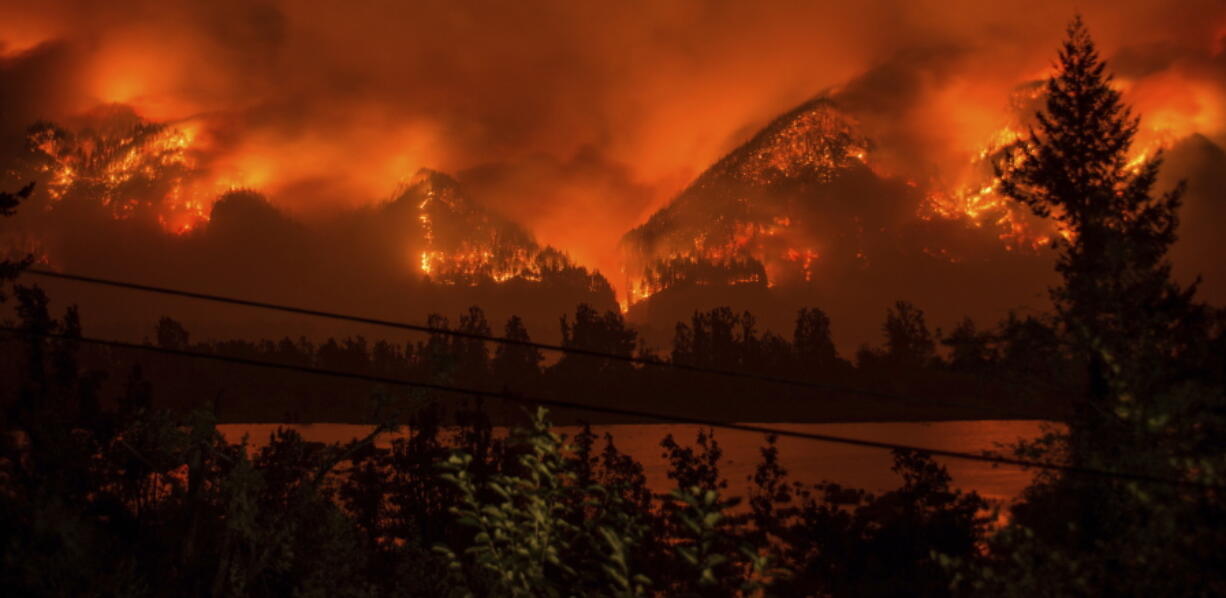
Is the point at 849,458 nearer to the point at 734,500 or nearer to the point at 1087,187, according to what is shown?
the point at 1087,187

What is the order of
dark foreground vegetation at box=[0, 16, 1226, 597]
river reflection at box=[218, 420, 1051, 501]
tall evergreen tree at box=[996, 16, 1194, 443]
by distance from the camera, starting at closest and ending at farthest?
dark foreground vegetation at box=[0, 16, 1226, 597] < tall evergreen tree at box=[996, 16, 1194, 443] < river reflection at box=[218, 420, 1051, 501]

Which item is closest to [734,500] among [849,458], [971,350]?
[971,350]

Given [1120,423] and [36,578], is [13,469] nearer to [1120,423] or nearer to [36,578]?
[36,578]

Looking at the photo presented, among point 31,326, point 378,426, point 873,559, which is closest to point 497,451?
point 873,559

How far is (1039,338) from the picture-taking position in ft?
100

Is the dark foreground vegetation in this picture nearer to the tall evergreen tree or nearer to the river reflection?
the tall evergreen tree

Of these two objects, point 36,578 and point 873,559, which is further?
point 873,559

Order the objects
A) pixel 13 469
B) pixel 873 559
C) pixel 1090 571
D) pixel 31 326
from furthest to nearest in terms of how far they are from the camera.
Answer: pixel 873 559 → pixel 31 326 → pixel 13 469 → pixel 1090 571

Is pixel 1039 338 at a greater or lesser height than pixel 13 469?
greater

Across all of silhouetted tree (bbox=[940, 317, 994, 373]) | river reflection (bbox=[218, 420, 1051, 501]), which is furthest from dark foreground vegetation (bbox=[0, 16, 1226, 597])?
river reflection (bbox=[218, 420, 1051, 501])

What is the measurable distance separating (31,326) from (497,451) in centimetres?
3479

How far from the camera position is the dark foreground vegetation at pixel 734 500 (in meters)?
11.4

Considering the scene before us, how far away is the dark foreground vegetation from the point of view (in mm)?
11414

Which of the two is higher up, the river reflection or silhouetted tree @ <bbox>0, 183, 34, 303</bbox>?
silhouetted tree @ <bbox>0, 183, 34, 303</bbox>
